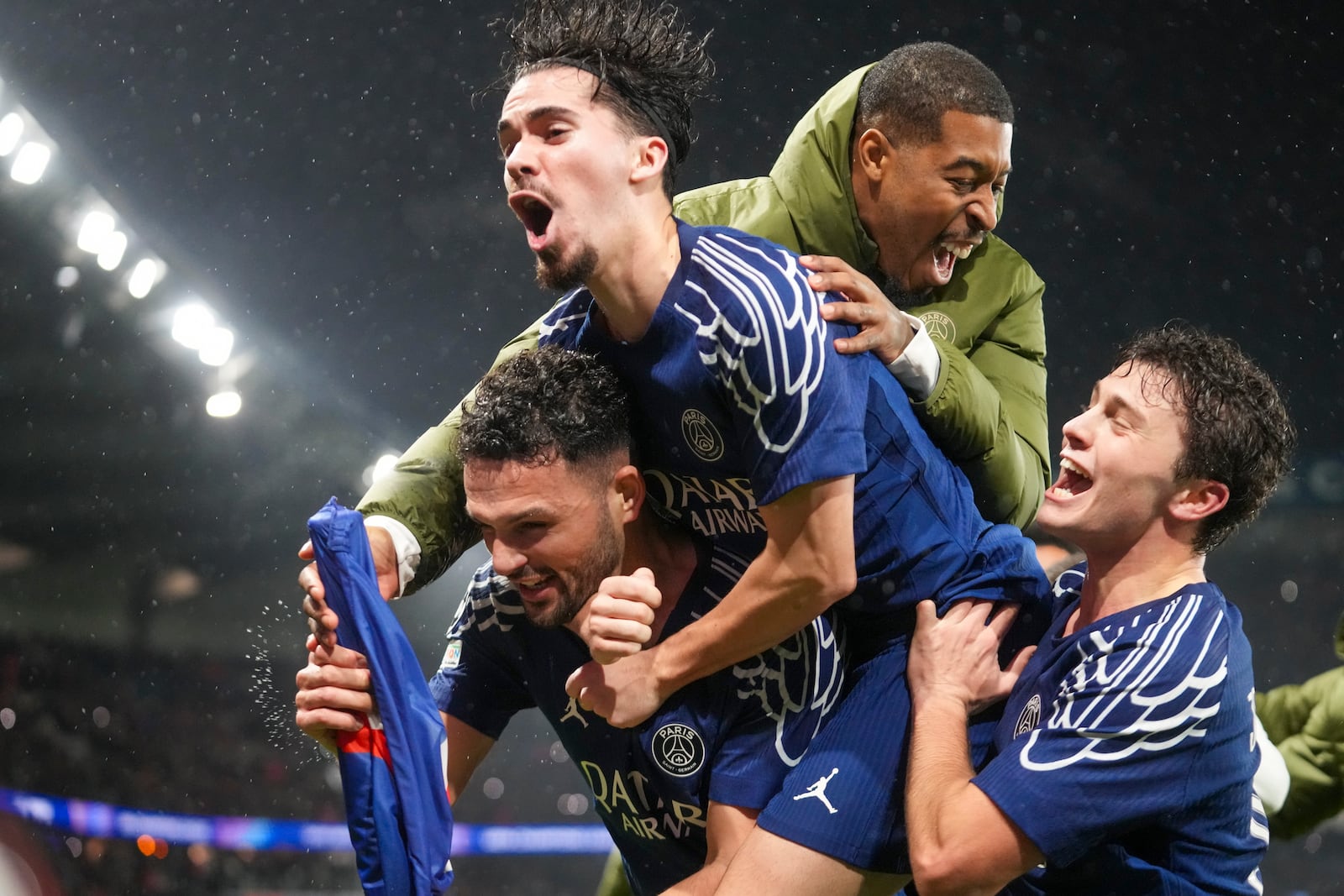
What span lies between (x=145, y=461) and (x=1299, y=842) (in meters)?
5.14


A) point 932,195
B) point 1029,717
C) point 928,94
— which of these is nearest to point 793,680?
point 1029,717

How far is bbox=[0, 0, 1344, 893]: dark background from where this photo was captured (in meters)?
4.70

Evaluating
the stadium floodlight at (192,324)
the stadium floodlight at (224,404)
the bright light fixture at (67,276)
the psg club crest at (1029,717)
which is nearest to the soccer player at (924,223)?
the psg club crest at (1029,717)

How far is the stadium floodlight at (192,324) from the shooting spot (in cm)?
504

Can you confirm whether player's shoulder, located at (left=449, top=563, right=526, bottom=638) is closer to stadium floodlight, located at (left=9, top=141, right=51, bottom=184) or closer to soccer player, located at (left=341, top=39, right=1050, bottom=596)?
soccer player, located at (left=341, top=39, right=1050, bottom=596)

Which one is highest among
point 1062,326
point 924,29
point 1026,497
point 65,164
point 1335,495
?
point 65,164

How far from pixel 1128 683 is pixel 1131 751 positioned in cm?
7

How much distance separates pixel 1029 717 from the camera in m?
1.52

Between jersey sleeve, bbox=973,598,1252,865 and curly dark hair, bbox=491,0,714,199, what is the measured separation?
78cm

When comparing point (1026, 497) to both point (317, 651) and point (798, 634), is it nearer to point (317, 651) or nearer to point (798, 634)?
point (798, 634)

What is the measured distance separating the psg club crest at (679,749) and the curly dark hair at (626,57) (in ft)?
2.21

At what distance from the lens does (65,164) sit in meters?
4.83

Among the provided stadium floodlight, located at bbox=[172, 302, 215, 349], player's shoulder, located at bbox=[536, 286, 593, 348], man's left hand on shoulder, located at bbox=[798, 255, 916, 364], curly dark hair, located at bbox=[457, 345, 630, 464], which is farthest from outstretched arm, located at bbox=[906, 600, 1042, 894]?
stadium floodlight, located at bbox=[172, 302, 215, 349]

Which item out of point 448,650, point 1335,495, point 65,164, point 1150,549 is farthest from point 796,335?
point 1335,495
